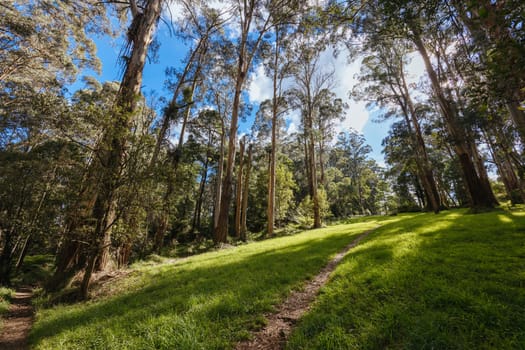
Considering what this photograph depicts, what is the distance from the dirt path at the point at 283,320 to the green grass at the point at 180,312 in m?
0.12

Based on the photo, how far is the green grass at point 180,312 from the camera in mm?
2461

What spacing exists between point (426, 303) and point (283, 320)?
1.80 metres

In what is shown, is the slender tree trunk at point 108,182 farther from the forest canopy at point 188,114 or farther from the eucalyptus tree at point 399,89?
the eucalyptus tree at point 399,89

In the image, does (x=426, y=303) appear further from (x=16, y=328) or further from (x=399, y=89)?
(x=399, y=89)

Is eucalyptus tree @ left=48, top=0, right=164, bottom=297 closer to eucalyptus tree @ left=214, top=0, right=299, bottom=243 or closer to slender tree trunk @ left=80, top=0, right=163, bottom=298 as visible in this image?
slender tree trunk @ left=80, top=0, right=163, bottom=298

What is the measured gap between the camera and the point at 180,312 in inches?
122

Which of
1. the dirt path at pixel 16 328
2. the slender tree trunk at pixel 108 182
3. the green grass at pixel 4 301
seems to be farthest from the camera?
the green grass at pixel 4 301

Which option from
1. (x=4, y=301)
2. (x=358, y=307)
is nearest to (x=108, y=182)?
(x=358, y=307)

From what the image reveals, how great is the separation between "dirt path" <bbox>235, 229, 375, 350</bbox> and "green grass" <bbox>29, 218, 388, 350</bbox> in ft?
0.40

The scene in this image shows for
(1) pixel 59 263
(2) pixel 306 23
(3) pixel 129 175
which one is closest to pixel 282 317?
Answer: (3) pixel 129 175

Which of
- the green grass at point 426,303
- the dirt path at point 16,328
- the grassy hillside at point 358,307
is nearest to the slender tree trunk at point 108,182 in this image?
the dirt path at point 16,328

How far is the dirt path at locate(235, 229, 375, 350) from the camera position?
2.31 meters

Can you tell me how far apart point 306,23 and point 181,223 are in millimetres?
18435

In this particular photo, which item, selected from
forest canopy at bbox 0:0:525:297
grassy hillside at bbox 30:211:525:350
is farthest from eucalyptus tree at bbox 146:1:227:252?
grassy hillside at bbox 30:211:525:350
